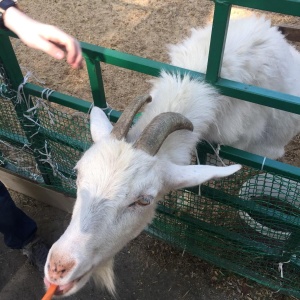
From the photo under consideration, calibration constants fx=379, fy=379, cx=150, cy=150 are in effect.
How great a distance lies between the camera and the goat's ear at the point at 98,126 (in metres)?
2.33

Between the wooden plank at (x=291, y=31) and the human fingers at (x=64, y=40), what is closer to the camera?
the human fingers at (x=64, y=40)

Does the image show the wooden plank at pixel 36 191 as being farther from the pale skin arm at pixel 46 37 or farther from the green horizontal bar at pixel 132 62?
the pale skin arm at pixel 46 37

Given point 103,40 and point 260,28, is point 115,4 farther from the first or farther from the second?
point 260,28

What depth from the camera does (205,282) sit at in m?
3.25

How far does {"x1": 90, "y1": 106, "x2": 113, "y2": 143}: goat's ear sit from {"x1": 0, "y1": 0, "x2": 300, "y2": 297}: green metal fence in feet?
0.80

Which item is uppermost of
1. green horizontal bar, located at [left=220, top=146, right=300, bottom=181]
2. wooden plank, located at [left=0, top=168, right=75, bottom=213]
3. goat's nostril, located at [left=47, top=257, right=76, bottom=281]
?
green horizontal bar, located at [left=220, top=146, right=300, bottom=181]

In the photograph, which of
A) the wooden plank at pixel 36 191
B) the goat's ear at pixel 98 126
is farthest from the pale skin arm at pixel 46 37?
the wooden plank at pixel 36 191

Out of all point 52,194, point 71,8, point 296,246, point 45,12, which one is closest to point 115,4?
point 71,8

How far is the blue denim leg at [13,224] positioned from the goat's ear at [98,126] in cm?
104

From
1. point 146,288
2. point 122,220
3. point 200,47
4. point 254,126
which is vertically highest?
point 200,47

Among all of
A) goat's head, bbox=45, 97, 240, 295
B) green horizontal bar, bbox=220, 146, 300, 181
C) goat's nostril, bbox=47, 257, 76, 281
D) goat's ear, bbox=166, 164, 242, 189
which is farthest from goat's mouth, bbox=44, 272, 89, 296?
green horizontal bar, bbox=220, 146, 300, 181

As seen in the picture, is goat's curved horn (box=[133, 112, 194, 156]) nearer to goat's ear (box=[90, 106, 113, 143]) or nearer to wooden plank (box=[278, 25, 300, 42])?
goat's ear (box=[90, 106, 113, 143])

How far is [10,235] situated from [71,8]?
4.43 meters

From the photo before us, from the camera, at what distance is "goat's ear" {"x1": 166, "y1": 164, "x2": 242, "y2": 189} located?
2.11 metres
